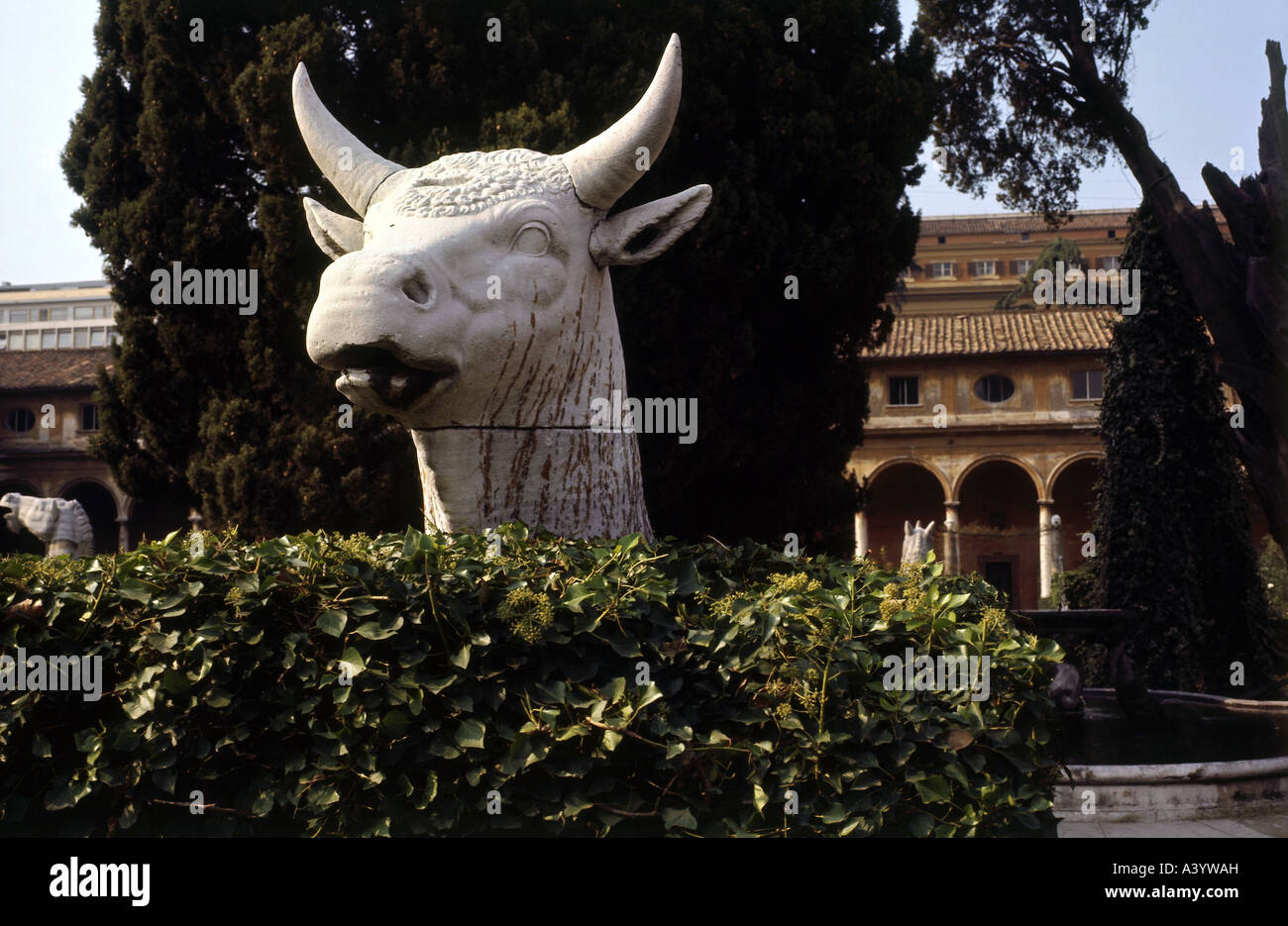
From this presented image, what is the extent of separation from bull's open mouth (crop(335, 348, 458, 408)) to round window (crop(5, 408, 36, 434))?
110ft

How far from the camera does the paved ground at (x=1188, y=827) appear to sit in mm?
4625

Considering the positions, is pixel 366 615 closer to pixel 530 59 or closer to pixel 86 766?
pixel 86 766

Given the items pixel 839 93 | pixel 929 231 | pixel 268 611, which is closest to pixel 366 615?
pixel 268 611

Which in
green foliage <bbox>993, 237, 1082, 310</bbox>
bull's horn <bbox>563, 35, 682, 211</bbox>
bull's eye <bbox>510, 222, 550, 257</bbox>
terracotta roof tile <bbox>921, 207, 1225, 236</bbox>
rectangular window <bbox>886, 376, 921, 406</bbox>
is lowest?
bull's eye <bbox>510, 222, 550, 257</bbox>

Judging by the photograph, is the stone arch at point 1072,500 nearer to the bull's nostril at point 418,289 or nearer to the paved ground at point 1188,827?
the paved ground at point 1188,827

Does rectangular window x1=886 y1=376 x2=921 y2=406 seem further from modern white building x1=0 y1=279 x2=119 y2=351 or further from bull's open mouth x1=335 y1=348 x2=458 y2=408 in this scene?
modern white building x1=0 y1=279 x2=119 y2=351

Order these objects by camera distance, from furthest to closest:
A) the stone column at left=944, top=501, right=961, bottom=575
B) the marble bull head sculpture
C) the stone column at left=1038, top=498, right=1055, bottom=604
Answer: the stone column at left=944, top=501, right=961, bottom=575, the stone column at left=1038, top=498, right=1055, bottom=604, the marble bull head sculpture

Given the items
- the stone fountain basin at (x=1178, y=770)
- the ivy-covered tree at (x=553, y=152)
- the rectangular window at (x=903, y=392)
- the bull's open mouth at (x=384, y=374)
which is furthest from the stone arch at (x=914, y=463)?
the bull's open mouth at (x=384, y=374)

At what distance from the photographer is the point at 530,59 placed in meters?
9.12

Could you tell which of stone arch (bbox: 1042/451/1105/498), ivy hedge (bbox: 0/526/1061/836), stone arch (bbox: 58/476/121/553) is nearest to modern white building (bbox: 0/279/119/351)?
stone arch (bbox: 58/476/121/553)

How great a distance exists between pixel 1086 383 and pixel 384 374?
106 ft

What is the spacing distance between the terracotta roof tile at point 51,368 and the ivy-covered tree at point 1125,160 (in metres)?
22.1

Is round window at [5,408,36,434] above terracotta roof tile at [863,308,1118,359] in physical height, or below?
below

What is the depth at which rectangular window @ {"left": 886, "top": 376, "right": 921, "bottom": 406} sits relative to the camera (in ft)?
109
